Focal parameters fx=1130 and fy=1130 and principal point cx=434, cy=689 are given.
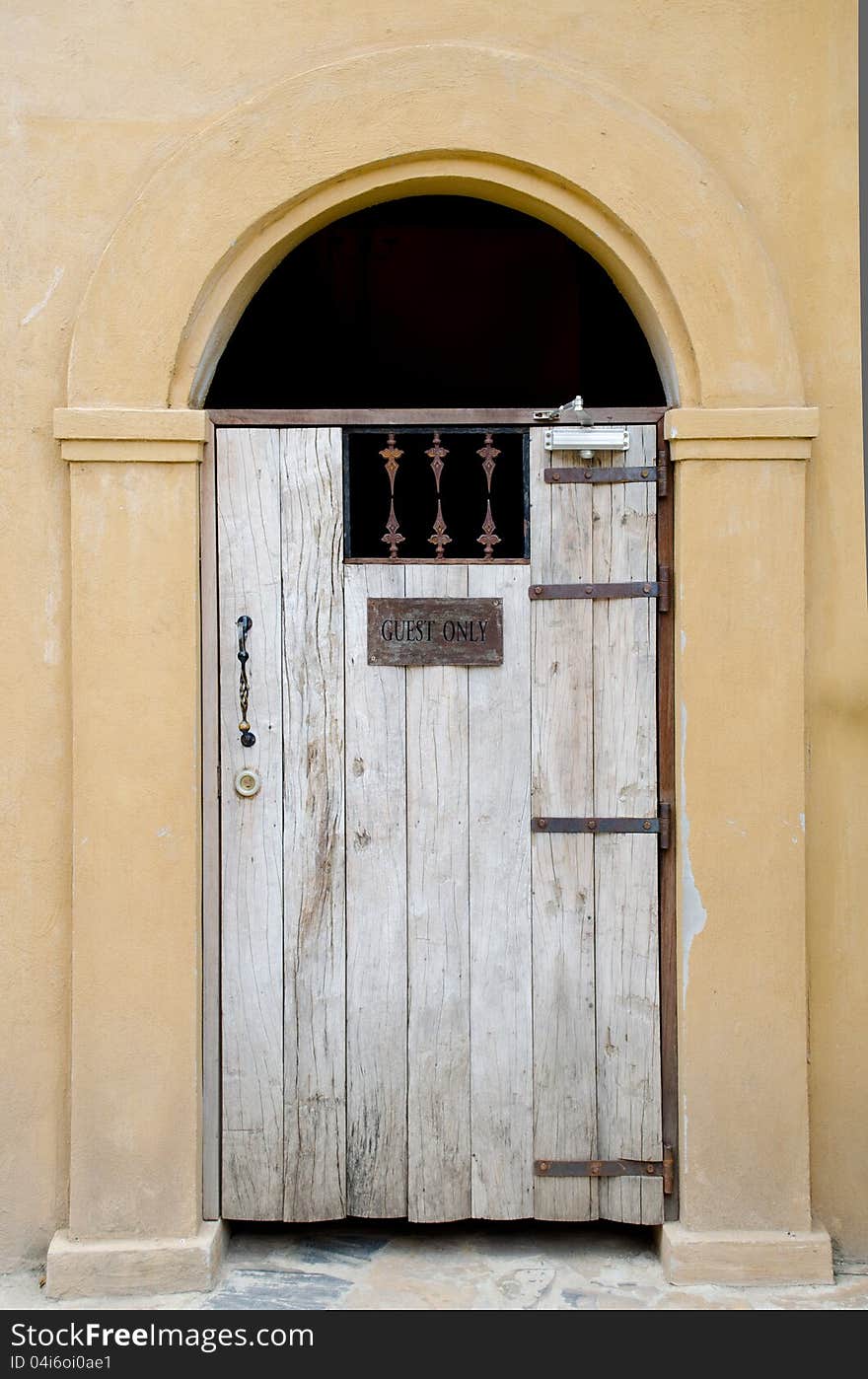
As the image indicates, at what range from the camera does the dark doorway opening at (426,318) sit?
5.44m

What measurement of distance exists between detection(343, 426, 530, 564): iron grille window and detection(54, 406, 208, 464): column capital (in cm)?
43

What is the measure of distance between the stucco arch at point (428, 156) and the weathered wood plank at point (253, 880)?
1.64 feet

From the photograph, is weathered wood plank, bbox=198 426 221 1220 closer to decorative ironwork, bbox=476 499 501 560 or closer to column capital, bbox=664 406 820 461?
decorative ironwork, bbox=476 499 501 560

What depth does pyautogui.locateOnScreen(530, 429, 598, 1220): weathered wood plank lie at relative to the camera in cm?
309

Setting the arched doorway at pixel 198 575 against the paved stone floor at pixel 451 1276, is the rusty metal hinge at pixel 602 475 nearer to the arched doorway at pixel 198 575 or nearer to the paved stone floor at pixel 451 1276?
the arched doorway at pixel 198 575

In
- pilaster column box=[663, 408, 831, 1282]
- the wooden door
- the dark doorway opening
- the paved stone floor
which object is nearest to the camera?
the paved stone floor

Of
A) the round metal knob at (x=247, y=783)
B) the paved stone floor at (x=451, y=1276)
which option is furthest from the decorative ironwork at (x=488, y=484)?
the paved stone floor at (x=451, y=1276)

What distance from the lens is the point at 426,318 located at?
19.6 ft

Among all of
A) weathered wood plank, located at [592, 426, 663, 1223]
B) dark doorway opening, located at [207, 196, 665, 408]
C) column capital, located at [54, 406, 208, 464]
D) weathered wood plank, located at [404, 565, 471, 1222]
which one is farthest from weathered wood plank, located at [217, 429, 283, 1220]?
dark doorway opening, located at [207, 196, 665, 408]

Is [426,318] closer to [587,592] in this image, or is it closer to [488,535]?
[488,535]

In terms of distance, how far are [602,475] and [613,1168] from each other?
74.1 inches

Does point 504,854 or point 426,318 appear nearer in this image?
point 504,854

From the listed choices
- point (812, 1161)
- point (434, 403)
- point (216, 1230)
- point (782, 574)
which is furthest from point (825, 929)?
point (434, 403)

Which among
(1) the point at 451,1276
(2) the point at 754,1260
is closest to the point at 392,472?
(1) the point at 451,1276
